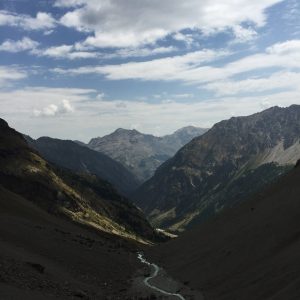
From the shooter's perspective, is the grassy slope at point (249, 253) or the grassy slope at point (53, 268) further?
the grassy slope at point (249, 253)

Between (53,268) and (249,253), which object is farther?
(249,253)

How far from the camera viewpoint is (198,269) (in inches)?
3095

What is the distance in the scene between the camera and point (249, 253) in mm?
70938

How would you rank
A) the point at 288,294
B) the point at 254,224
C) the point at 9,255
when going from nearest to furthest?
the point at 288,294 → the point at 9,255 → the point at 254,224

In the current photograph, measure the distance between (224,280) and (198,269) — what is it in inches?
570

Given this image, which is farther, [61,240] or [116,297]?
[61,240]

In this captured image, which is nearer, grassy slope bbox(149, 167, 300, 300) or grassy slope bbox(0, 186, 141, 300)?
grassy slope bbox(0, 186, 141, 300)

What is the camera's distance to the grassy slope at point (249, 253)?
5206 centimetres

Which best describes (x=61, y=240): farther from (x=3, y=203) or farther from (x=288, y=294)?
(x=288, y=294)

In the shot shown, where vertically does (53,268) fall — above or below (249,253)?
above

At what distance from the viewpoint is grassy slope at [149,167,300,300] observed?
52.1 metres

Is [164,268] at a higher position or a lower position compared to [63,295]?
lower

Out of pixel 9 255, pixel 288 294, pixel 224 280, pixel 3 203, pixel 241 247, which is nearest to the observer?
pixel 288 294

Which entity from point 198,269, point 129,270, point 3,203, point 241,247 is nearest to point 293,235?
point 241,247
